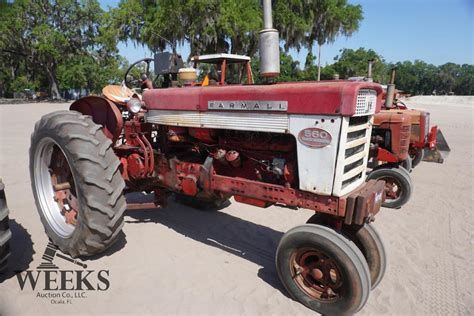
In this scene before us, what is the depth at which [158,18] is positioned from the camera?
758 inches

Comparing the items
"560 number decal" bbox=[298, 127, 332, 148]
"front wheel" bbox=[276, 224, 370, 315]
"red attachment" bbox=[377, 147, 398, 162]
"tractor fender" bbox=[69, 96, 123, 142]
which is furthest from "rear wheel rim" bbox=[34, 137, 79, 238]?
"red attachment" bbox=[377, 147, 398, 162]

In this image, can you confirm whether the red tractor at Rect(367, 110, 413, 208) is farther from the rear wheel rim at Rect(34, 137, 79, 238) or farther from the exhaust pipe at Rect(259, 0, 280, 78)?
the rear wheel rim at Rect(34, 137, 79, 238)

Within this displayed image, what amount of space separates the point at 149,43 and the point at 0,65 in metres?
30.4

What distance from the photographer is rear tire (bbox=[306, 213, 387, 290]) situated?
292 centimetres

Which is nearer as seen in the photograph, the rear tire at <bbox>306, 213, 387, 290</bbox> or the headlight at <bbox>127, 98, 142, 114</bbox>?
the rear tire at <bbox>306, 213, 387, 290</bbox>

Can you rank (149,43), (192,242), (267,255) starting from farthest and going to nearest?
(149,43)
(192,242)
(267,255)

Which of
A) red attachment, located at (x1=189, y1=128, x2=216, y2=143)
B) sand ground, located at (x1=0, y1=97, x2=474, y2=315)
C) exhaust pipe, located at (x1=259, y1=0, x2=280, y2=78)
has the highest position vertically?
exhaust pipe, located at (x1=259, y1=0, x2=280, y2=78)

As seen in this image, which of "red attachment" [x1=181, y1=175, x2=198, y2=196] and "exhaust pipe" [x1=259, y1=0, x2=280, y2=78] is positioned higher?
"exhaust pipe" [x1=259, y1=0, x2=280, y2=78]

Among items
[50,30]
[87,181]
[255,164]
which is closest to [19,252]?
[87,181]

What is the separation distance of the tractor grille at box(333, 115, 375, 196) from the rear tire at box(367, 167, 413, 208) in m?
2.86

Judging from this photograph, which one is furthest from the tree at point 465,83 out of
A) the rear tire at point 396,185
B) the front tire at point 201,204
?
the front tire at point 201,204

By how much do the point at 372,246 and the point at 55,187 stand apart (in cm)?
306

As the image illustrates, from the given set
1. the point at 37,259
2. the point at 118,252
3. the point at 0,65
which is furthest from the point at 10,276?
the point at 0,65

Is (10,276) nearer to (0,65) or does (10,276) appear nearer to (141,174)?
(141,174)
